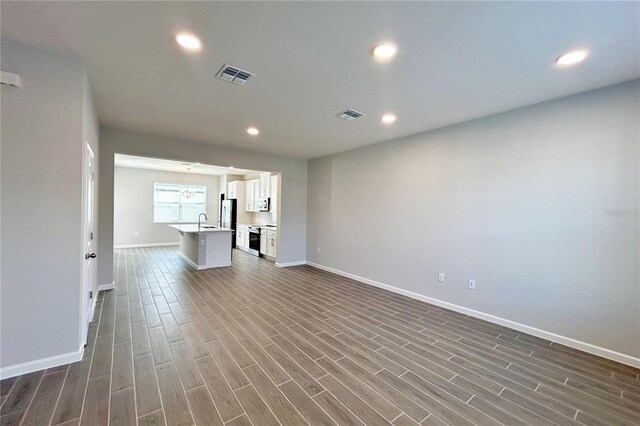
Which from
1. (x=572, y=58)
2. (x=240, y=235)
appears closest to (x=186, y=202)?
(x=240, y=235)

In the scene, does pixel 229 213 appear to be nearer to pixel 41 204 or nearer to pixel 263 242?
pixel 263 242

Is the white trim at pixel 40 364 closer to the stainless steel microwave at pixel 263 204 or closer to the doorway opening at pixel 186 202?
the doorway opening at pixel 186 202

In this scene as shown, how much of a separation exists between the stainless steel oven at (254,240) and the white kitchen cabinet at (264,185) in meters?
1.14

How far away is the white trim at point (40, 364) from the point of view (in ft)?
6.64

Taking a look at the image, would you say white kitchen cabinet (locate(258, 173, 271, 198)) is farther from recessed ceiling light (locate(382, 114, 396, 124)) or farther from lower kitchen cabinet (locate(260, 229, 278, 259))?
recessed ceiling light (locate(382, 114, 396, 124))

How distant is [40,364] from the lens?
6.98ft

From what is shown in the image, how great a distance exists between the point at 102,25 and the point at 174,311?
10.4 ft

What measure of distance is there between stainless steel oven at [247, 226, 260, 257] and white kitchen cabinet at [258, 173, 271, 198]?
1138 millimetres

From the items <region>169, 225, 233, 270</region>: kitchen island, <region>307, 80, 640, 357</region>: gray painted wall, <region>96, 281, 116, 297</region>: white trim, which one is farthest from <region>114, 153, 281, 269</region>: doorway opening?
<region>307, 80, 640, 357</region>: gray painted wall

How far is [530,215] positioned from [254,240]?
6.79m

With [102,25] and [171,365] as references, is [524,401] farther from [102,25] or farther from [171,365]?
[102,25]

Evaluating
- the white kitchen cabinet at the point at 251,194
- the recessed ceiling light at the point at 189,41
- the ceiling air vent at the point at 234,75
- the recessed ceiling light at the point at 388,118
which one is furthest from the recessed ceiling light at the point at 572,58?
the white kitchen cabinet at the point at 251,194

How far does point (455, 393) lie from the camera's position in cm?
202

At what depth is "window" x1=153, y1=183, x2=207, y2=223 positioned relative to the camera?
922 centimetres
